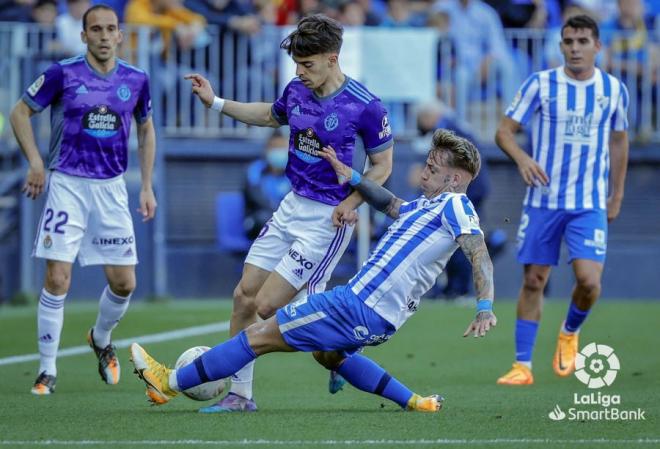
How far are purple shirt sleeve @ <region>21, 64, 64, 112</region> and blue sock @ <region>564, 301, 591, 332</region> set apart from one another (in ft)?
12.8

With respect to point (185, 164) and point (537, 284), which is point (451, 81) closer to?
point (185, 164)

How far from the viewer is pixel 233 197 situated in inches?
691

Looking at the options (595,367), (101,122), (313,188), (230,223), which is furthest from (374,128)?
(230,223)

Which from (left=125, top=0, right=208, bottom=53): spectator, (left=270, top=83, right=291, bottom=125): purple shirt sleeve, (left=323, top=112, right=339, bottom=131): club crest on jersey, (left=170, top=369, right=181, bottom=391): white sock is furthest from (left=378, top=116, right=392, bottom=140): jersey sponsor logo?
(left=125, top=0, right=208, bottom=53): spectator

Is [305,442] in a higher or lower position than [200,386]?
higher

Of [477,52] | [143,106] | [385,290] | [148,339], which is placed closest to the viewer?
[385,290]

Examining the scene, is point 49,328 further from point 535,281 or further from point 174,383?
point 535,281

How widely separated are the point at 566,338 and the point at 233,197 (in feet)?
26.5

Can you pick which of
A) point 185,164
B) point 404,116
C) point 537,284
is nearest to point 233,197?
point 185,164

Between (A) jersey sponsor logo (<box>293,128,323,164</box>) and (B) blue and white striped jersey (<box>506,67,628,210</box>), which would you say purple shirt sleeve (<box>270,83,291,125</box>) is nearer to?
(A) jersey sponsor logo (<box>293,128,323,164</box>)

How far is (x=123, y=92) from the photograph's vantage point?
9.48m

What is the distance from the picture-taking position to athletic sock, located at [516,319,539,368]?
991 cm

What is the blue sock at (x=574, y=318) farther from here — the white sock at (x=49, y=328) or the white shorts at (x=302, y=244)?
the white sock at (x=49, y=328)

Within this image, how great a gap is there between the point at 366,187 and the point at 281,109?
0.97m
